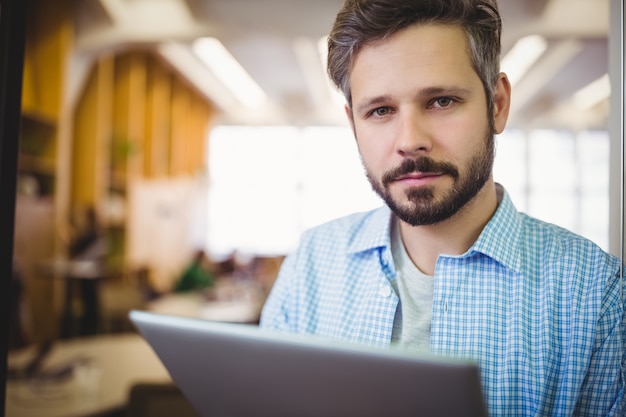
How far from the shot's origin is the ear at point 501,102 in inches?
44.3

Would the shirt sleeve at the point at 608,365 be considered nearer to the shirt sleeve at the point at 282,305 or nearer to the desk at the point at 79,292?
the shirt sleeve at the point at 282,305

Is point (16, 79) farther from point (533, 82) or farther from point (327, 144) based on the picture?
point (533, 82)

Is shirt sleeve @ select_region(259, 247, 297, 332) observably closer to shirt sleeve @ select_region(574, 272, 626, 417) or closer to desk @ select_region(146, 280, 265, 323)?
shirt sleeve @ select_region(574, 272, 626, 417)

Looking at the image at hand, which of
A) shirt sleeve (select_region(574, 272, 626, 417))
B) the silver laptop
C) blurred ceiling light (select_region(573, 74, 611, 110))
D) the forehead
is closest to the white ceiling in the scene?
blurred ceiling light (select_region(573, 74, 611, 110))

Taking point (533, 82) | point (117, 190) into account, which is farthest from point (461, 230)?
point (117, 190)

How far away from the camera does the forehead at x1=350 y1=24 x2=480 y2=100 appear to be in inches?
40.8

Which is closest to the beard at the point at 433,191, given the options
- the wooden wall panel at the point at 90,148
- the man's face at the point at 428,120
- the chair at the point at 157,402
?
the man's face at the point at 428,120

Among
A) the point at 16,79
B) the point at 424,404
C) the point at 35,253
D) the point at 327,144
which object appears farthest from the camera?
the point at 35,253

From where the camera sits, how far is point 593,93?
1.16 m

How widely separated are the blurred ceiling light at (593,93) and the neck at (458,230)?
0.83ft

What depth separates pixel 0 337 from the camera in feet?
3.66

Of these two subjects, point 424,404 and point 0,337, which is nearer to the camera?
point 424,404

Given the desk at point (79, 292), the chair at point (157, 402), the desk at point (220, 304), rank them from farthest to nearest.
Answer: the desk at point (79, 292), the desk at point (220, 304), the chair at point (157, 402)

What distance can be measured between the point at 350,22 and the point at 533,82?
422 mm
